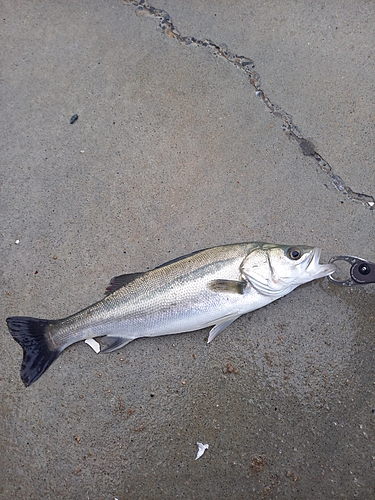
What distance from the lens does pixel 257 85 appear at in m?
3.84

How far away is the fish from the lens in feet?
10.4

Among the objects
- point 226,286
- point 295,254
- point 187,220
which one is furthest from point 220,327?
point 187,220

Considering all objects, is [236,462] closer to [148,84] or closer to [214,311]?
[214,311]

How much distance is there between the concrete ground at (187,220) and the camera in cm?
333

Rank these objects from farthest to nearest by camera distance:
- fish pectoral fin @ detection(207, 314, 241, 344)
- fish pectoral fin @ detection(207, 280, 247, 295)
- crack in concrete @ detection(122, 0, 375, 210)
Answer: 1. crack in concrete @ detection(122, 0, 375, 210)
2. fish pectoral fin @ detection(207, 314, 241, 344)
3. fish pectoral fin @ detection(207, 280, 247, 295)

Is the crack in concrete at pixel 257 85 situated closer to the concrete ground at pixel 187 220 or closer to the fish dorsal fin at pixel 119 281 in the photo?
the concrete ground at pixel 187 220

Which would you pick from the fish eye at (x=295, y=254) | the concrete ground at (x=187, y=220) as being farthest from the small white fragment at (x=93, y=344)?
the fish eye at (x=295, y=254)

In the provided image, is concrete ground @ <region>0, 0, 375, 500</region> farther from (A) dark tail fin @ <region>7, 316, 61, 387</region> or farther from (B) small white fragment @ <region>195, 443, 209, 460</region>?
(A) dark tail fin @ <region>7, 316, 61, 387</region>

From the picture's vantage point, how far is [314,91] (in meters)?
3.82

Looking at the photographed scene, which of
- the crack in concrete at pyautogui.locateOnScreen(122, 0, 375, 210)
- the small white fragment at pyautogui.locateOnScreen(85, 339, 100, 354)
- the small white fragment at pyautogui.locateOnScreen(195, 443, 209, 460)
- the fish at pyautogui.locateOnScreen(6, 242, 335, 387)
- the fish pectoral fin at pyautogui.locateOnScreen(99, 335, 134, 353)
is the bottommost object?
the small white fragment at pyautogui.locateOnScreen(195, 443, 209, 460)

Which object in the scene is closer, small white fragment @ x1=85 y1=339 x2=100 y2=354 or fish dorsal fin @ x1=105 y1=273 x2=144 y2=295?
fish dorsal fin @ x1=105 y1=273 x2=144 y2=295

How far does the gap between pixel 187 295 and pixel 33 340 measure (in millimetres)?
1430

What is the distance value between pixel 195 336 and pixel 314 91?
272cm

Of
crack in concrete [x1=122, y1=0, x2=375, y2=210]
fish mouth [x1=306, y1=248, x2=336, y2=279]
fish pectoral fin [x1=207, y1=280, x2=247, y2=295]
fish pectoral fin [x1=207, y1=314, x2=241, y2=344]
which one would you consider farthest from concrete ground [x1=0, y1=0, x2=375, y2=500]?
fish pectoral fin [x1=207, y1=280, x2=247, y2=295]
